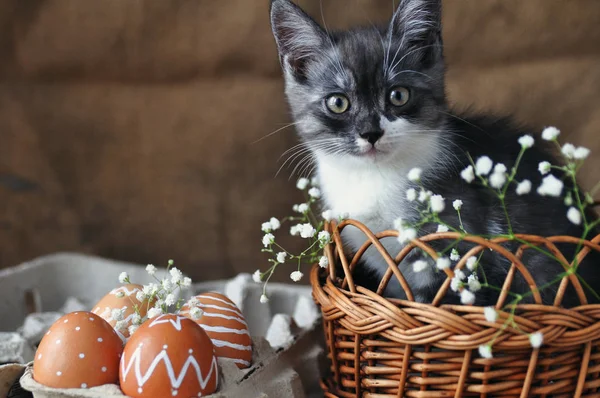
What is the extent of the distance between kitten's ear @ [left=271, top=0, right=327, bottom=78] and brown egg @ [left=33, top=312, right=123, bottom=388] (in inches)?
27.5

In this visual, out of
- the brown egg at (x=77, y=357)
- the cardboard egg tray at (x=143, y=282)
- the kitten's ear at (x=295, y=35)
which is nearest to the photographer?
the brown egg at (x=77, y=357)

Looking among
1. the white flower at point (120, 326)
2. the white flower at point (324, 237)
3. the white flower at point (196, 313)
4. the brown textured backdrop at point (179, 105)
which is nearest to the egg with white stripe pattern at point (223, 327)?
the white flower at point (196, 313)

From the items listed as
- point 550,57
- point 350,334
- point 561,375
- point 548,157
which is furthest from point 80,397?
point 550,57

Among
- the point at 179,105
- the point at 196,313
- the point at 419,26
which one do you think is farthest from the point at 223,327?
the point at 179,105

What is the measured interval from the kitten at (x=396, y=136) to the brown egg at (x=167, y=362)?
41 centimetres

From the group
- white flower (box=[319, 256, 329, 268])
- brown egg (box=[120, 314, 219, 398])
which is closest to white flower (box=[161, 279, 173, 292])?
brown egg (box=[120, 314, 219, 398])

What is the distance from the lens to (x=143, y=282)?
1.89m

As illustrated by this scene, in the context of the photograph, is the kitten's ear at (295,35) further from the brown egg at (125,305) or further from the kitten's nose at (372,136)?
the brown egg at (125,305)

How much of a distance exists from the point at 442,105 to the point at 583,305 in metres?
0.55

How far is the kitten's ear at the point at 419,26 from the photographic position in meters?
1.34

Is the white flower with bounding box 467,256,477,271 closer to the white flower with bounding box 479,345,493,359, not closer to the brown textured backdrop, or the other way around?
the white flower with bounding box 479,345,493,359

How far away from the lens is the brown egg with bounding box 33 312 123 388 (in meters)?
1.04

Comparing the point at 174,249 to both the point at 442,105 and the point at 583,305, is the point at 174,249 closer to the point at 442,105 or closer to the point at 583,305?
the point at 442,105

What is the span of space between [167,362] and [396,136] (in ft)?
1.95
